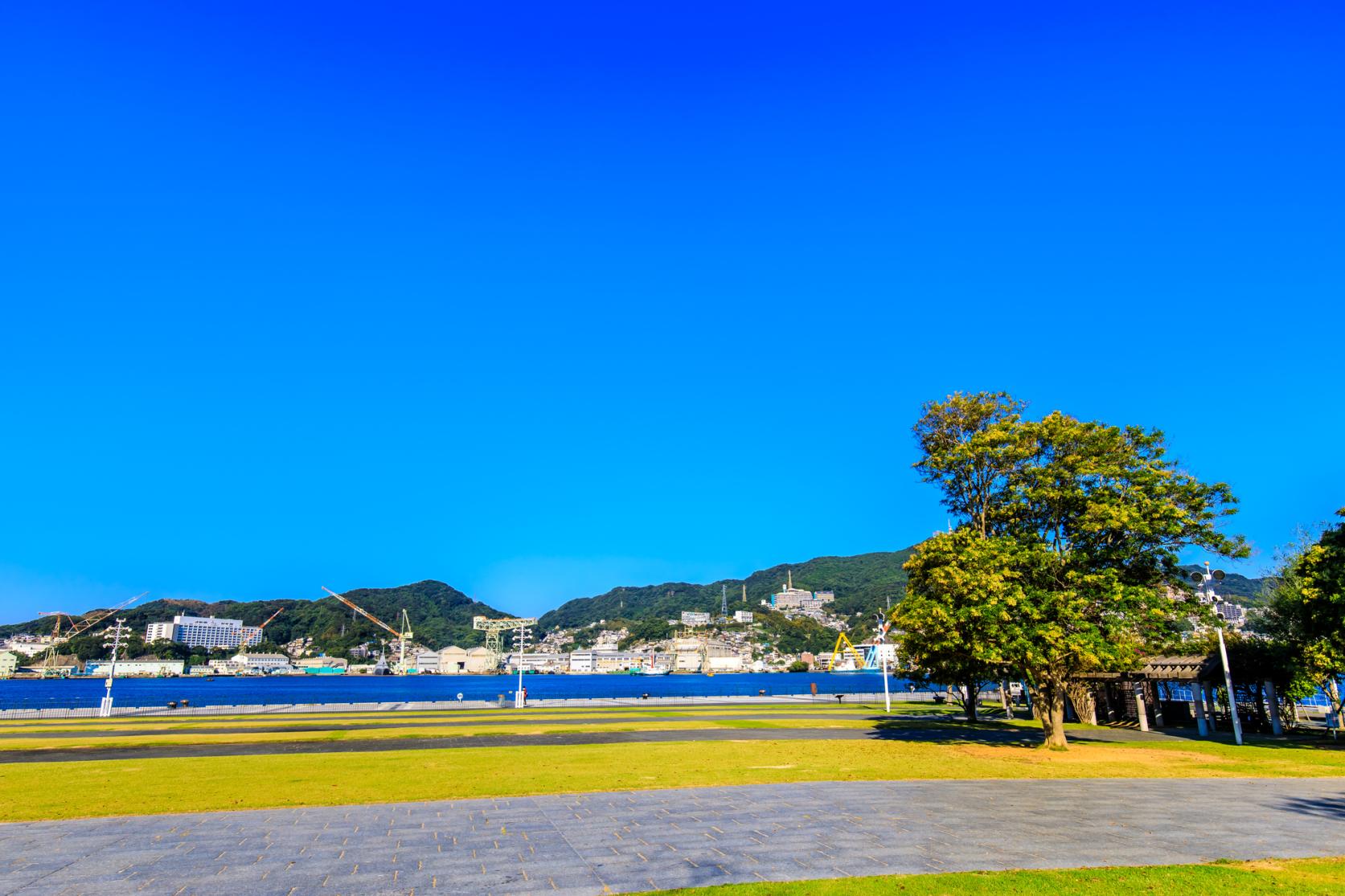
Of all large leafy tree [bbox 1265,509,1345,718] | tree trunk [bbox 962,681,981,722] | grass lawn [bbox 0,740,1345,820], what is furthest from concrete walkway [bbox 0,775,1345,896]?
tree trunk [bbox 962,681,981,722]

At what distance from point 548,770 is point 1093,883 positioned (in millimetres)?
16473

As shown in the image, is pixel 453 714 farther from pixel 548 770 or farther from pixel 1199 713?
pixel 1199 713

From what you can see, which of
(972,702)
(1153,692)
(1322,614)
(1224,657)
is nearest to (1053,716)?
(1224,657)

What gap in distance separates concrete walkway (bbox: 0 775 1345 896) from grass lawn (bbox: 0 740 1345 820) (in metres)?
2.16

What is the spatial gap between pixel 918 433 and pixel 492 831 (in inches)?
1068

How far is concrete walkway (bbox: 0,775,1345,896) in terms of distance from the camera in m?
11.1

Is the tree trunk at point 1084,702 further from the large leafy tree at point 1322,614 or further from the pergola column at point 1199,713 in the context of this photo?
the large leafy tree at point 1322,614

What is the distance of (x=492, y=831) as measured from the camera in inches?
561

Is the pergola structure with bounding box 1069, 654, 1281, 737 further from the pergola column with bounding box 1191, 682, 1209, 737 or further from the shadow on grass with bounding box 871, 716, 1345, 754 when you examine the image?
the shadow on grass with bounding box 871, 716, 1345, 754

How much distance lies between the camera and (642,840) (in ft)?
44.4

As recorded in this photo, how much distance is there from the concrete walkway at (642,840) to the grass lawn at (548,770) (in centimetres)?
216

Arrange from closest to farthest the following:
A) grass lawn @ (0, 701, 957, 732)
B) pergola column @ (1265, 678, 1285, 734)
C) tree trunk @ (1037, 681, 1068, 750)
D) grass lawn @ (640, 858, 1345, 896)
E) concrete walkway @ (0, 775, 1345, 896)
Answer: grass lawn @ (640, 858, 1345, 896) < concrete walkway @ (0, 775, 1345, 896) < tree trunk @ (1037, 681, 1068, 750) < pergola column @ (1265, 678, 1285, 734) < grass lawn @ (0, 701, 957, 732)

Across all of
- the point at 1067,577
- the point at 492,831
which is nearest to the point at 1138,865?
the point at 492,831

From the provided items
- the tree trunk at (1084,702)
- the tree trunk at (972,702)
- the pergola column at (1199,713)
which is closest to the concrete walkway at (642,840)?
the pergola column at (1199,713)
